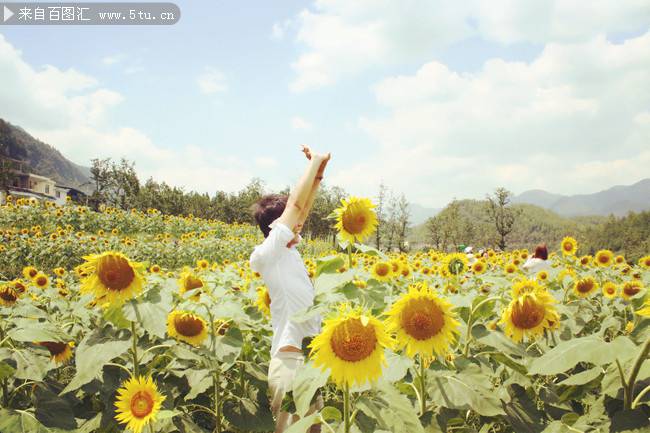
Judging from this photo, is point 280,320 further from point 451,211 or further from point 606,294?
point 451,211

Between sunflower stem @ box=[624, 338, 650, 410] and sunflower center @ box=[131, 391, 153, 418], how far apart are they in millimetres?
1948

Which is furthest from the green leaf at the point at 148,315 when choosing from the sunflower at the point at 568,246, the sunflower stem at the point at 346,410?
the sunflower at the point at 568,246

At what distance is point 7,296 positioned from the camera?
3.15m

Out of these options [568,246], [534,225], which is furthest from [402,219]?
[534,225]

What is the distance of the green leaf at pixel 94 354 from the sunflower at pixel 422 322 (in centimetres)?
135

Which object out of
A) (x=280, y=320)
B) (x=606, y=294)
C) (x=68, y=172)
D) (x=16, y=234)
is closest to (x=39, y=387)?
(x=280, y=320)

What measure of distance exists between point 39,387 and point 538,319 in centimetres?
249

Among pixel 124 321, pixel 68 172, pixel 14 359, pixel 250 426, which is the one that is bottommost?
pixel 250 426

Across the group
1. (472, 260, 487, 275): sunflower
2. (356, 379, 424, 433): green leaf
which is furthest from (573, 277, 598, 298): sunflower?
(356, 379, 424, 433): green leaf

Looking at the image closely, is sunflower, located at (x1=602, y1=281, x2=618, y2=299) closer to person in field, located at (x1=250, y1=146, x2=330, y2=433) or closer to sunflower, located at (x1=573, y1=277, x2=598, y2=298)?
sunflower, located at (x1=573, y1=277, x2=598, y2=298)

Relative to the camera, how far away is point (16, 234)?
11.6m

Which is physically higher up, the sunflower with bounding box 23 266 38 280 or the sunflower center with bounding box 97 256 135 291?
the sunflower center with bounding box 97 256 135 291

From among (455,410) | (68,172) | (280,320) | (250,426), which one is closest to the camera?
(455,410)

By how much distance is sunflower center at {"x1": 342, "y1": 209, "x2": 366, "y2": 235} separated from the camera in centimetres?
263
